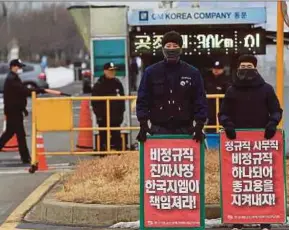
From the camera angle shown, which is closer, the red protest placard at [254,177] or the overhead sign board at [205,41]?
the red protest placard at [254,177]

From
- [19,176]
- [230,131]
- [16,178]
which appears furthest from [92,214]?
[19,176]

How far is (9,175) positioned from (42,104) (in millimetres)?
1171

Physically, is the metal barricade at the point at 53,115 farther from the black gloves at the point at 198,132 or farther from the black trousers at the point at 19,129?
the black gloves at the point at 198,132

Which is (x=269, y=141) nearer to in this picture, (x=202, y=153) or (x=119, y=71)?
(x=202, y=153)

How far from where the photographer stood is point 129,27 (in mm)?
13523

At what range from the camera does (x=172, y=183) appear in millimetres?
6891

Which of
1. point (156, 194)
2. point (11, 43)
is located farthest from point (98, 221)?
point (11, 43)

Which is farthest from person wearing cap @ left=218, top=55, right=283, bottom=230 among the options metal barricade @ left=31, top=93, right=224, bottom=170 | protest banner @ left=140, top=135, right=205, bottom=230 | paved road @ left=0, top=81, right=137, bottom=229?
metal barricade @ left=31, top=93, right=224, bottom=170

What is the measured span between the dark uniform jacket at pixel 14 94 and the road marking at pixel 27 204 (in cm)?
282

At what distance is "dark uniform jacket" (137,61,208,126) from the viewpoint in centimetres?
697

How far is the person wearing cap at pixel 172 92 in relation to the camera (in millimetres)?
6949

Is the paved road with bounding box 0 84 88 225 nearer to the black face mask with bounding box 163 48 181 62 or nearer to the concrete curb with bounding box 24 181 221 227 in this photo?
the concrete curb with bounding box 24 181 221 227

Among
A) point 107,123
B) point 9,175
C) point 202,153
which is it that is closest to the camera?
point 202,153

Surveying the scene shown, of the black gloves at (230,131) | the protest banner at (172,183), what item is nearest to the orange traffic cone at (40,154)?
the protest banner at (172,183)
